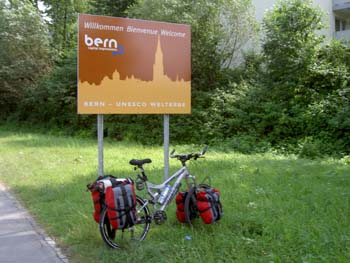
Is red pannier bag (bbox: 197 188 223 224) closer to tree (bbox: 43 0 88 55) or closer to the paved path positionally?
the paved path

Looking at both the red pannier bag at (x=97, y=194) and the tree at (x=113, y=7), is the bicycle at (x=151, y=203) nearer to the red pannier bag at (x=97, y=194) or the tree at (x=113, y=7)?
the red pannier bag at (x=97, y=194)

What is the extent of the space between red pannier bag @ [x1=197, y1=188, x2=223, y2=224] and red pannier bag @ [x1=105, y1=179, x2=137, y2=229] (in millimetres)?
947

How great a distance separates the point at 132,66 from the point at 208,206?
2396mm

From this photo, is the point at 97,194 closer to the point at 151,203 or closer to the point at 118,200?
the point at 118,200

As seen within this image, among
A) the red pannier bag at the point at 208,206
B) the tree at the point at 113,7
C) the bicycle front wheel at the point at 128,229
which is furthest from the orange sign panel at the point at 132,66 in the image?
the tree at the point at 113,7

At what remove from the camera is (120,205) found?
4824mm

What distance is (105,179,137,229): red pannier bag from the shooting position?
4801mm

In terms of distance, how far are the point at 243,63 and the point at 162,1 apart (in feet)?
16.1

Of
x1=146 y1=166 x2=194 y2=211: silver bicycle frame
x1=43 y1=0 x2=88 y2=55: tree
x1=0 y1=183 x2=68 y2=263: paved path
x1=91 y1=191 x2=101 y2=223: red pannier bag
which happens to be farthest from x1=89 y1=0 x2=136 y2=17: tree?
x1=91 y1=191 x2=101 y2=223: red pannier bag

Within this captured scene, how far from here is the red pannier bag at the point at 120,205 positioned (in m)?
4.80

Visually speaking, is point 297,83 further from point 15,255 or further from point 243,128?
point 15,255

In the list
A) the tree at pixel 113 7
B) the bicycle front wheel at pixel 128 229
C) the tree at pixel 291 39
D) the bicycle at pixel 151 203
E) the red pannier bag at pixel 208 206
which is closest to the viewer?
the bicycle front wheel at pixel 128 229

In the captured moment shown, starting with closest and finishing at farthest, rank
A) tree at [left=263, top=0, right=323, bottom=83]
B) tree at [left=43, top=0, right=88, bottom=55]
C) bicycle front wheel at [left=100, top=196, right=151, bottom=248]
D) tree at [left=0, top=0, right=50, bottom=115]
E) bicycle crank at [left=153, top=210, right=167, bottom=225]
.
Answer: bicycle front wheel at [left=100, top=196, right=151, bottom=248] → bicycle crank at [left=153, top=210, right=167, bottom=225] → tree at [left=263, top=0, right=323, bottom=83] → tree at [left=0, top=0, right=50, bottom=115] → tree at [left=43, top=0, right=88, bottom=55]

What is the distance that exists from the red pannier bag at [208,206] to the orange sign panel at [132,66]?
1784 millimetres
